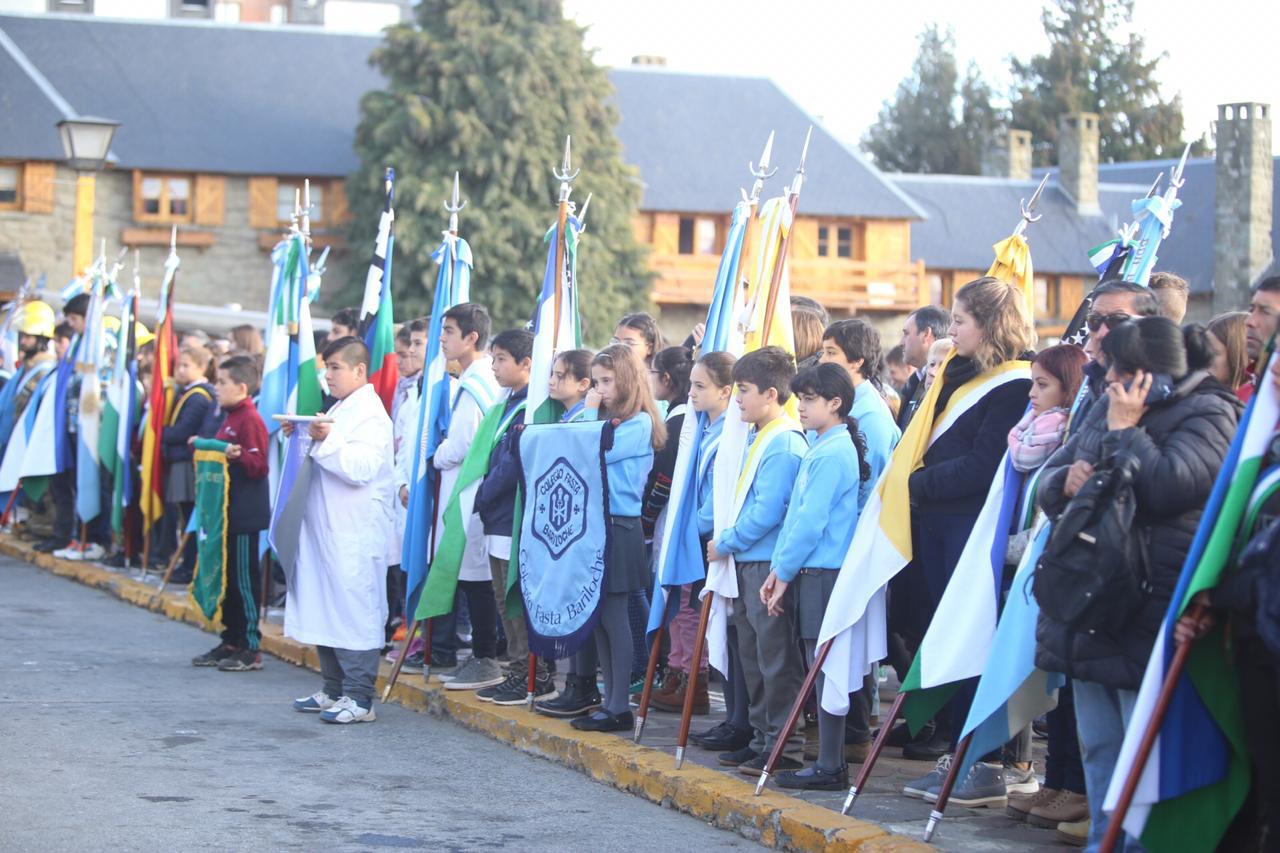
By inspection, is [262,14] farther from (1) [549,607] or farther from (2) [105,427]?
(1) [549,607]

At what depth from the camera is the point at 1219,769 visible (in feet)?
16.6

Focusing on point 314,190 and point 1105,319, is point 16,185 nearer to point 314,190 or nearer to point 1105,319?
point 314,190

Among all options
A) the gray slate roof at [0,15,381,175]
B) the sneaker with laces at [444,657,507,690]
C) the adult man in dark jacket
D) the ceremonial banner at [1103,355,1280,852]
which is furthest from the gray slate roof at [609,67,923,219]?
the ceremonial banner at [1103,355,1280,852]

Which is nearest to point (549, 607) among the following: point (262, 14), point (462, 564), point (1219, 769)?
point (462, 564)

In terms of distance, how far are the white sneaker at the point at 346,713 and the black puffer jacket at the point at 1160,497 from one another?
454 cm

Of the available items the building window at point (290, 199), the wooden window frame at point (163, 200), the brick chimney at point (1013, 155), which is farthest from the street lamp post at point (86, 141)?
the brick chimney at point (1013, 155)

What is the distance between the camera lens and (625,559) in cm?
836

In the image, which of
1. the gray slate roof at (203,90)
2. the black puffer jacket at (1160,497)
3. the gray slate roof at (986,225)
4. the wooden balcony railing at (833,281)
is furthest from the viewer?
the gray slate roof at (986,225)

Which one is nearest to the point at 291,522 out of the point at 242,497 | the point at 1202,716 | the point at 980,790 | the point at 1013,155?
the point at 242,497

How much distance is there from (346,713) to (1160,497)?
5.03 meters

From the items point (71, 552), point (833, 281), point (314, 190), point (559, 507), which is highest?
point (314, 190)

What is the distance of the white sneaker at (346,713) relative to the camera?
8.96 meters

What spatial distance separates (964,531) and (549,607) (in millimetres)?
2273

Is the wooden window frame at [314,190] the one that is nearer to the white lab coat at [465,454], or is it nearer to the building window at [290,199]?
the building window at [290,199]
